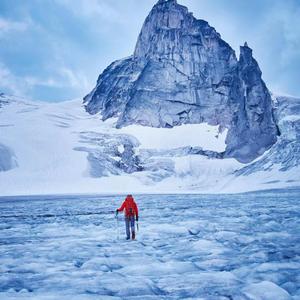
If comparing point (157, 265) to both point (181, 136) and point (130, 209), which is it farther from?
point (181, 136)

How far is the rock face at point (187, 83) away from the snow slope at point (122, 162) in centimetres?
590

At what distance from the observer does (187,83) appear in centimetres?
12838

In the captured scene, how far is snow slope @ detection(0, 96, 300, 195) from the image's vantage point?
255 ft

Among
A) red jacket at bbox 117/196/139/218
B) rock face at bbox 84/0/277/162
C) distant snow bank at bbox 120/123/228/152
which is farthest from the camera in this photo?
distant snow bank at bbox 120/123/228/152

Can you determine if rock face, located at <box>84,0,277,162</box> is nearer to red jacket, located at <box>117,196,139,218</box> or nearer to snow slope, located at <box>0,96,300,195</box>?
snow slope, located at <box>0,96,300,195</box>

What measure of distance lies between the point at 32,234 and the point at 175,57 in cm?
12063

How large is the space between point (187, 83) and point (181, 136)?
23716 millimetres

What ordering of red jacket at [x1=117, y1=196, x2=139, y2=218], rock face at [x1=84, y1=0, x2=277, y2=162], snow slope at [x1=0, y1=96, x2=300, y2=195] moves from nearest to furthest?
red jacket at [x1=117, y1=196, x2=139, y2=218] < snow slope at [x1=0, y1=96, x2=300, y2=195] < rock face at [x1=84, y1=0, x2=277, y2=162]

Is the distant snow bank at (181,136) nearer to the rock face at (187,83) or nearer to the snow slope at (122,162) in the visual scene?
the snow slope at (122,162)

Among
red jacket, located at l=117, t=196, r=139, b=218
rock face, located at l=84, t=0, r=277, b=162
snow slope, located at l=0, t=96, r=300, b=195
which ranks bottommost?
red jacket, located at l=117, t=196, r=139, b=218

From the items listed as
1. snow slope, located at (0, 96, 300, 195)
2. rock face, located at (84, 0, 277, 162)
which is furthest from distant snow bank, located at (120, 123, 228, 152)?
rock face, located at (84, 0, 277, 162)

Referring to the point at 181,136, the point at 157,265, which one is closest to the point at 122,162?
the point at 181,136

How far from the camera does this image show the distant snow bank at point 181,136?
107250 millimetres

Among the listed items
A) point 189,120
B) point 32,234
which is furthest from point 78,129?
point 32,234
